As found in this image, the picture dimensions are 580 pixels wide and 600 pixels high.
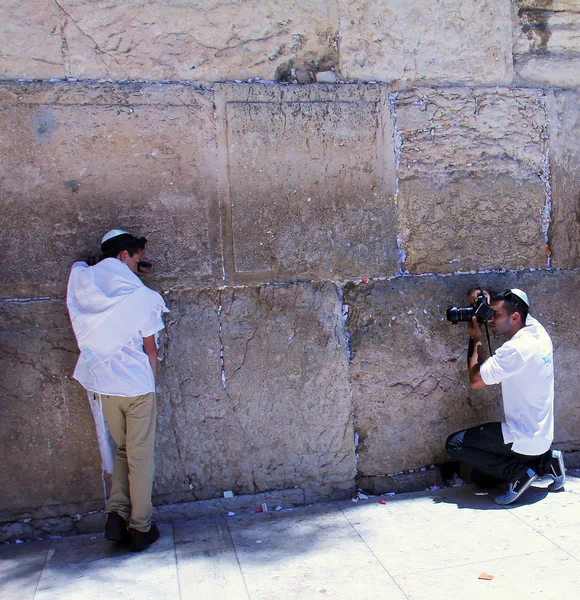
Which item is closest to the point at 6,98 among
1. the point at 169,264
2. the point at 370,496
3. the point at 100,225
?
the point at 100,225

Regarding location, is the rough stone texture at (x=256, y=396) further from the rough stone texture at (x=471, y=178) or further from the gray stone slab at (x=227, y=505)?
the rough stone texture at (x=471, y=178)

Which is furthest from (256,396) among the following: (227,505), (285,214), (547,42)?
(547,42)

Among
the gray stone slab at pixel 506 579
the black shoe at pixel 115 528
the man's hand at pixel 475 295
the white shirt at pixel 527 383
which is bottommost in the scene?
the gray stone slab at pixel 506 579

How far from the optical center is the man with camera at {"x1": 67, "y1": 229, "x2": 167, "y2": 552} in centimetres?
323

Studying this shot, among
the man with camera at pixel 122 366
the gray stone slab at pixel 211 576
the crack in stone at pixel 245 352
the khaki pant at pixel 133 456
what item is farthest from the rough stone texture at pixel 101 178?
the gray stone slab at pixel 211 576

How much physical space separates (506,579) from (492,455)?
98 cm

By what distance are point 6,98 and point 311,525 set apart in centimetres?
269

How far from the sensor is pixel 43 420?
352cm

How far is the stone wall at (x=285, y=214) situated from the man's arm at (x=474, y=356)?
0.52 ft

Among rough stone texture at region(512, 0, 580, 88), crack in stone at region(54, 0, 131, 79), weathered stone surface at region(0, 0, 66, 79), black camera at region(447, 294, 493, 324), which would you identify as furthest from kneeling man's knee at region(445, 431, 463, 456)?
weathered stone surface at region(0, 0, 66, 79)

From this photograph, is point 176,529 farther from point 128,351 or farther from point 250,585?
point 128,351

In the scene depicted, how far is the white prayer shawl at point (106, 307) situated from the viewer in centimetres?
322

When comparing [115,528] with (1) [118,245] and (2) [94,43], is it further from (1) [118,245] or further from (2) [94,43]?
(2) [94,43]

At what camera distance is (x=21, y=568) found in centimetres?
314
